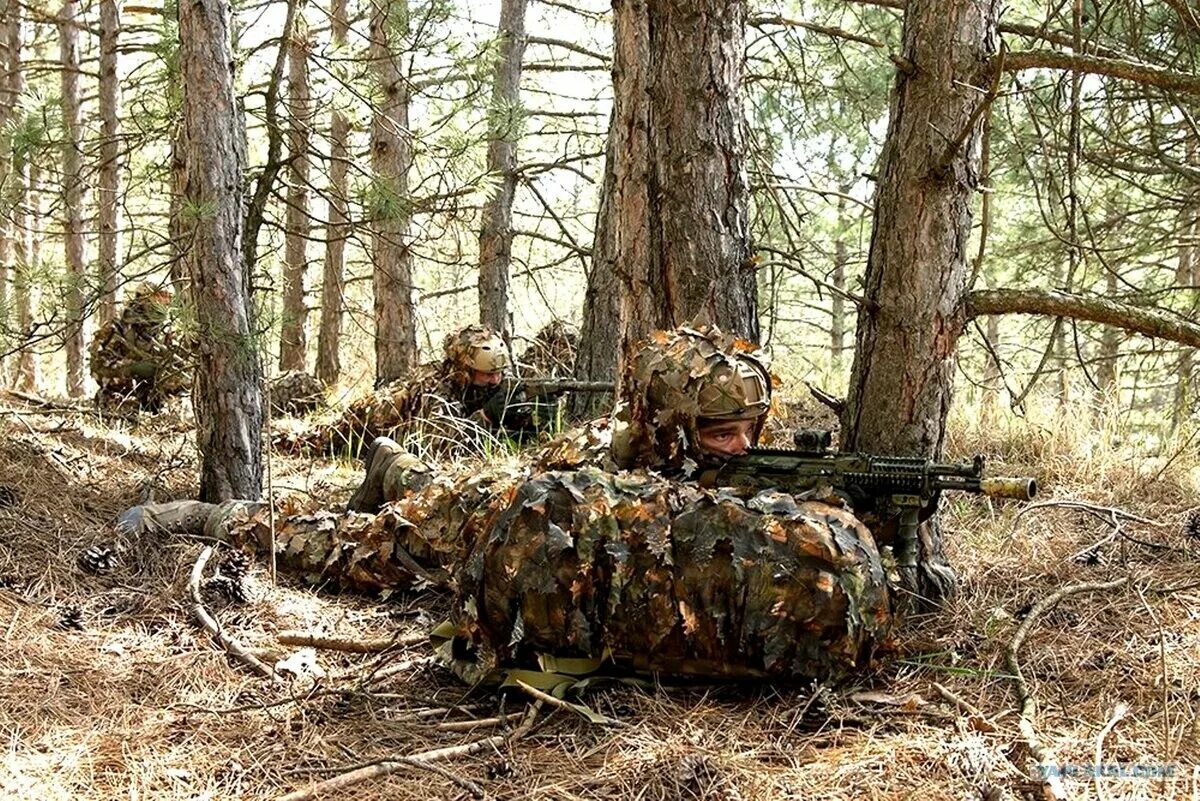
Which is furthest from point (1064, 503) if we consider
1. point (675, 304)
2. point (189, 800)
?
point (189, 800)

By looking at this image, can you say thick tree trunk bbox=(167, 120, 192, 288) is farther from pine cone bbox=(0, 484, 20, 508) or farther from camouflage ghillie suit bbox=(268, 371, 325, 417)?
Result: camouflage ghillie suit bbox=(268, 371, 325, 417)

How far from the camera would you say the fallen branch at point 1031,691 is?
2.11 meters

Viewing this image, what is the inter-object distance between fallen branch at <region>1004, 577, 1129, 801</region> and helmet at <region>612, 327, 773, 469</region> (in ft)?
3.39

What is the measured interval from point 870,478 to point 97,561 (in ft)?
9.36

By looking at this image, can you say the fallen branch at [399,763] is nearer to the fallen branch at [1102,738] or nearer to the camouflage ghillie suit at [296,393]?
the fallen branch at [1102,738]

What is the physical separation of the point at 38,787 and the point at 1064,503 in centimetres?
323

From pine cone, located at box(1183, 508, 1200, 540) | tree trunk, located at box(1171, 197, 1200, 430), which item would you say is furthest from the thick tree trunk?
tree trunk, located at box(1171, 197, 1200, 430)

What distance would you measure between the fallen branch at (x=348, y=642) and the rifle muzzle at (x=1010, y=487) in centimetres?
182

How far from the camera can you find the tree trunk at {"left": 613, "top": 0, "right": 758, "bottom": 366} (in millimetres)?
3631

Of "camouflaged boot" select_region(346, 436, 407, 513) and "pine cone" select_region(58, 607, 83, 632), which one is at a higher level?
Answer: "camouflaged boot" select_region(346, 436, 407, 513)

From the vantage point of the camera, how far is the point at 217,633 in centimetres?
326

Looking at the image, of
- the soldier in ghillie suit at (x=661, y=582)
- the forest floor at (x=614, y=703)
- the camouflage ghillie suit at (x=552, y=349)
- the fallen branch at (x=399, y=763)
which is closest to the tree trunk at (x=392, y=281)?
the camouflage ghillie suit at (x=552, y=349)

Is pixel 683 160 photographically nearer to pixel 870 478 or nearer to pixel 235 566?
pixel 870 478

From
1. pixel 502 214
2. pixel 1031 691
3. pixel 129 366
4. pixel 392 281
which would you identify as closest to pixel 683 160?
pixel 1031 691
